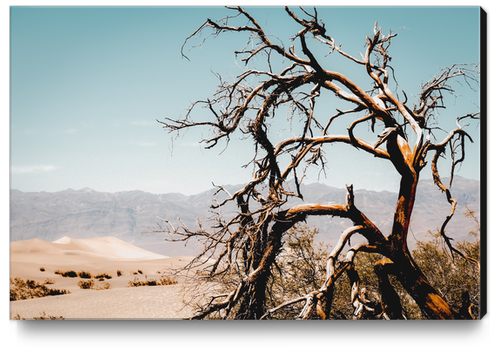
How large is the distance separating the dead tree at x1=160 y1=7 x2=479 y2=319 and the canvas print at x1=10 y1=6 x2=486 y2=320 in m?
0.02

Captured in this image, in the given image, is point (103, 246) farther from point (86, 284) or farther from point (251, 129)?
point (251, 129)

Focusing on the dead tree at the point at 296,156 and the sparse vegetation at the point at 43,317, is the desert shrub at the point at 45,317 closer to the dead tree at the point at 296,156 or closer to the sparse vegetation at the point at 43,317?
the sparse vegetation at the point at 43,317

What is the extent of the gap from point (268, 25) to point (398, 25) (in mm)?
1625

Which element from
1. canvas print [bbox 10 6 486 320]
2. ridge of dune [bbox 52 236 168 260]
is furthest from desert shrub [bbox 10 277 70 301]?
ridge of dune [bbox 52 236 168 260]

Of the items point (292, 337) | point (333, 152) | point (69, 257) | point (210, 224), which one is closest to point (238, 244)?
point (210, 224)

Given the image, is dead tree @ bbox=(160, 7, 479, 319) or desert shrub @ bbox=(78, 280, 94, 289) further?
desert shrub @ bbox=(78, 280, 94, 289)

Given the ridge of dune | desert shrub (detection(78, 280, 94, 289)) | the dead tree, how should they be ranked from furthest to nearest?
1. the ridge of dune
2. desert shrub (detection(78, 280, 94, 289))
3. the dead tree

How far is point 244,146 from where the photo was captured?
4867 millimetres

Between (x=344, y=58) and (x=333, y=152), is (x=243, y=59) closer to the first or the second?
(x=344, y=58)

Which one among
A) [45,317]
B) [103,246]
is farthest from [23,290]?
[103,246]

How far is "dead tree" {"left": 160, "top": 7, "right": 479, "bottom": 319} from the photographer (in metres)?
4.41

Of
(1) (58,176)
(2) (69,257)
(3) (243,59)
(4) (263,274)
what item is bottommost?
(2) (69,257)

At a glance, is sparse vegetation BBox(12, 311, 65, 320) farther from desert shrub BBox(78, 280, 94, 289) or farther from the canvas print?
desert shrub BBox(78, 280, 94, 289)

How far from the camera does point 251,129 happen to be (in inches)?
175
